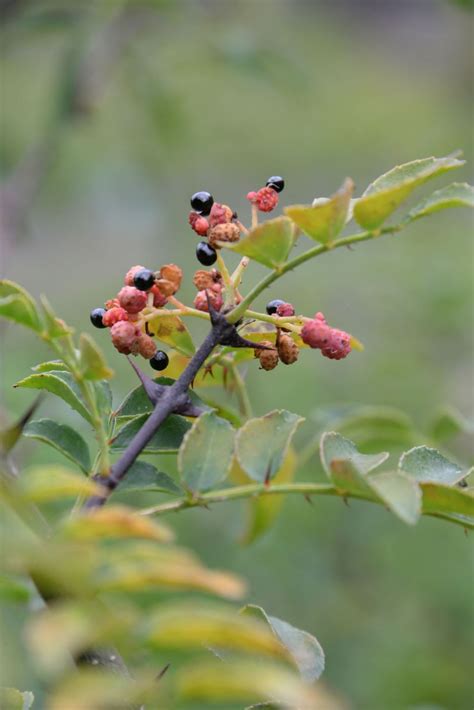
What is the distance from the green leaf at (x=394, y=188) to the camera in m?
0.58

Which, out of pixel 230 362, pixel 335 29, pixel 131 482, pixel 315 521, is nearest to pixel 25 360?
pixel 315 521

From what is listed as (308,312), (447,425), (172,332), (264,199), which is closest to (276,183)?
(264,199)

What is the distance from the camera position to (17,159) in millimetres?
2666

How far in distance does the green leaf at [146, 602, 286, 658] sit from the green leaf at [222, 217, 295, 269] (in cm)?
25

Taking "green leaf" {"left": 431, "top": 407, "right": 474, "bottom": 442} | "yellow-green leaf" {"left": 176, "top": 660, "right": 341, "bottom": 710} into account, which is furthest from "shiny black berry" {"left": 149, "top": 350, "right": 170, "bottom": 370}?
"green leaf" {"left": 431, "top": 407, "right": 474, "bottom": 442}

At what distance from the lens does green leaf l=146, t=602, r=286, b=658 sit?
408 mm

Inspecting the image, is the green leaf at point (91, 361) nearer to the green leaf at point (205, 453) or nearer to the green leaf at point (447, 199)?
the green leaf at point (205, 453)

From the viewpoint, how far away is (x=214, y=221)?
668 mm

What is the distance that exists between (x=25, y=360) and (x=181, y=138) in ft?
2.79

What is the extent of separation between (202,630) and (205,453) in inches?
8.6

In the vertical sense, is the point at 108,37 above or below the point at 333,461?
above

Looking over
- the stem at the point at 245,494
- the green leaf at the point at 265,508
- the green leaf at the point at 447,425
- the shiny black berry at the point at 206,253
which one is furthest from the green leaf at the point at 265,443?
the green leaf at the point at 447,425

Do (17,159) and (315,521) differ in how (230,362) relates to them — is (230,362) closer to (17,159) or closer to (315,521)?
(315,521)

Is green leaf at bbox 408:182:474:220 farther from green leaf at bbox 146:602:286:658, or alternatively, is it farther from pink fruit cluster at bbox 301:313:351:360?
green leaf at bbox 146:602:286:658
